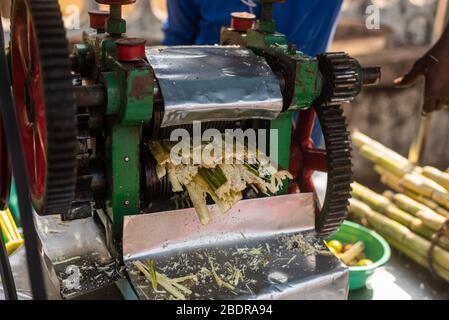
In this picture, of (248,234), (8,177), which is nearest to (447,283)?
(248,234)

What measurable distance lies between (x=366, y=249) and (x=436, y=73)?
81 centimetres

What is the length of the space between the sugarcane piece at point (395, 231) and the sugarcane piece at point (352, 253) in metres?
0.18

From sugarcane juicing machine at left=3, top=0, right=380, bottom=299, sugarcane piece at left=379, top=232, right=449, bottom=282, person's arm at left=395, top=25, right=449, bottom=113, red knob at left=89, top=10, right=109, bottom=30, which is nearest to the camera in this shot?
sugarcane juicing machine at left=3, top=0, right=380, bottom=299

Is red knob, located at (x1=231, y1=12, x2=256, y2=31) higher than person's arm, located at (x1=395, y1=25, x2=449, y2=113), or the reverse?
red knob, located at (x1=231, y1=12, x2=256, y2=31)

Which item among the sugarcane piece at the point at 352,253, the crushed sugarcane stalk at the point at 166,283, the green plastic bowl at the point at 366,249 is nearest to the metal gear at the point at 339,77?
the crushed sugarcane stalk at the point at 166,283

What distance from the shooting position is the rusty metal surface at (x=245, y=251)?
1.28 m

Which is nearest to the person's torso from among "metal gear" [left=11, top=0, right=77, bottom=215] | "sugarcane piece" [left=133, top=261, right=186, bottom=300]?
"metal gear" [left=11, top=0, right=77, bottom=215]

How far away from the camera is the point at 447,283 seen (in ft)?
7.04

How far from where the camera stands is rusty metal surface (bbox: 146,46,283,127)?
1255mm

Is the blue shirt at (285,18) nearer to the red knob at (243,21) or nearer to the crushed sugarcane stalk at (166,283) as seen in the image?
the red knob at (243,21)

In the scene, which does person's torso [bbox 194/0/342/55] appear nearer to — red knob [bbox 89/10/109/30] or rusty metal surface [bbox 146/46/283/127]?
red knob [bbox 89/10/109/30]

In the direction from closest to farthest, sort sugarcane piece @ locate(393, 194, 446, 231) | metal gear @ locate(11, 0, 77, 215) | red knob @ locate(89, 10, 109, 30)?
1. metal gear @ locate(11, 0, 77, 215)
2. red knob @ locate(89, 10, 109, 30)
3. sugarcane piece @ locate(393, 194, 446, 231)

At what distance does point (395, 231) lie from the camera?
7.77 feet
